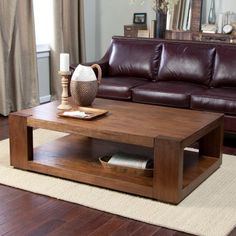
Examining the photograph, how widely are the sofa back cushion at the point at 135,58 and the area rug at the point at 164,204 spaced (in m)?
1.78

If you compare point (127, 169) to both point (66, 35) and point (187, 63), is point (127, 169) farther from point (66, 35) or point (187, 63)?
point (66, 35)

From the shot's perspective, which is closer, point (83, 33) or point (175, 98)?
point (175, 98)

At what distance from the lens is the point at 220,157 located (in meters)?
3.48

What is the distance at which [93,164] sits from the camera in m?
3.29

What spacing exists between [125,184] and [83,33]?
3.47 metres

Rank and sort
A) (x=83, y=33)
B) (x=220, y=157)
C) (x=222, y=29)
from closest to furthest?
(x=220, y=157), (x=222, y=29), (x=83, y=33)

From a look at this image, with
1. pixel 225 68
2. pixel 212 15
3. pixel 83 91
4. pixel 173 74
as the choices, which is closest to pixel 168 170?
pixel 83 91

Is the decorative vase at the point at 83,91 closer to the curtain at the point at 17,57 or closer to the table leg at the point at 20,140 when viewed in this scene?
the table leg at the point at 20,140

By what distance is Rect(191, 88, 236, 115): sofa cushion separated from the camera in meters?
3.95

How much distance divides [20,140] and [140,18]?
333 centimetres

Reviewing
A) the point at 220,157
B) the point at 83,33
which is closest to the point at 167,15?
the point at 83,33

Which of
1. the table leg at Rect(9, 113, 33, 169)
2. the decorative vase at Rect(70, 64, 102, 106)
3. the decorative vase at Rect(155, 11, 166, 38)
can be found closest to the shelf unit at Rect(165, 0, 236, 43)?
the decorative vase at Rect(155, 11, 166, 38)

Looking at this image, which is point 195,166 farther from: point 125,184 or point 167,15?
point 167,15

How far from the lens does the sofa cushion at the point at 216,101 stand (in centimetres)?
395
